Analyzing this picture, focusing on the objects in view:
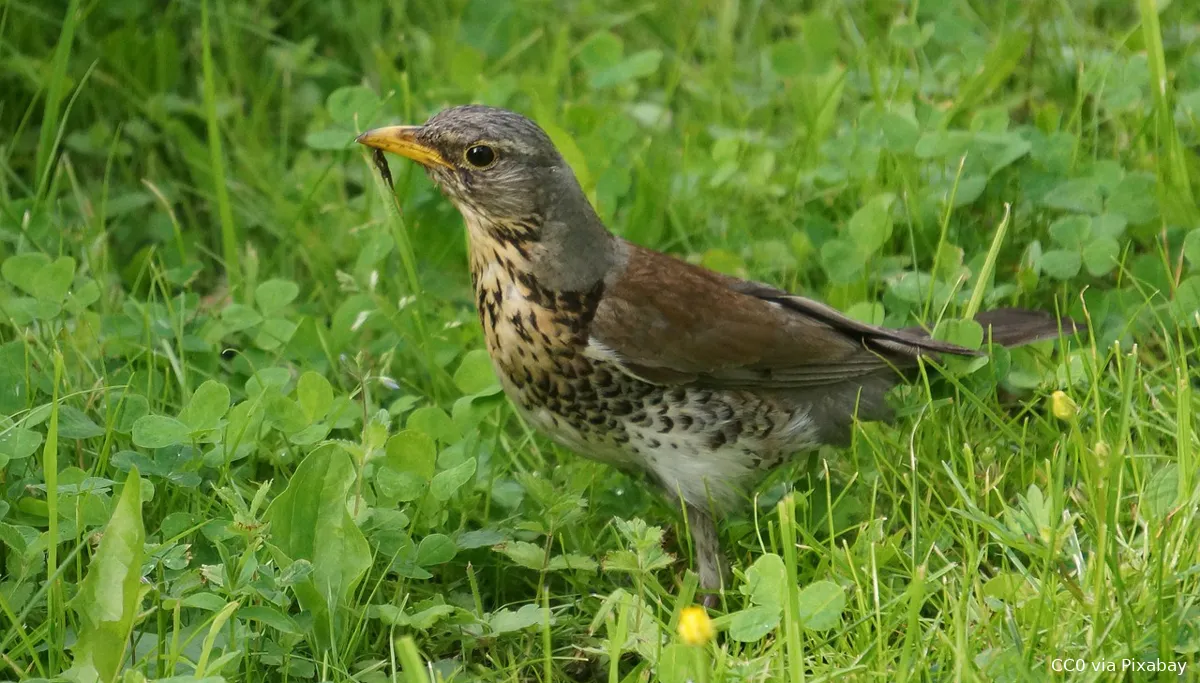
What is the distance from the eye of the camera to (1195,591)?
9.68ft

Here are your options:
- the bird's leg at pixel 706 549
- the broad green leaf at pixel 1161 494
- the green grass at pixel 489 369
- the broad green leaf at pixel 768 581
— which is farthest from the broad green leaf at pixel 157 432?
the broad green leaf at pixel 1161 494

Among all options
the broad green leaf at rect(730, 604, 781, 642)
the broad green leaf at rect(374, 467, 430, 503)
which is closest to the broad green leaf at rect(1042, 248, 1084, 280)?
the broad green leaf at rect(730, 604, 781, 642)

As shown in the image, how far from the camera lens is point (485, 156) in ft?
12.3

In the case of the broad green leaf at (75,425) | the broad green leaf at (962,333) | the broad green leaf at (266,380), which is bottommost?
the broad green leaf at (962,333)

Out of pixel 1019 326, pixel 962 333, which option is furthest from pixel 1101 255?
pixel 962 333

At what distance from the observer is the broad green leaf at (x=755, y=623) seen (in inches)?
118

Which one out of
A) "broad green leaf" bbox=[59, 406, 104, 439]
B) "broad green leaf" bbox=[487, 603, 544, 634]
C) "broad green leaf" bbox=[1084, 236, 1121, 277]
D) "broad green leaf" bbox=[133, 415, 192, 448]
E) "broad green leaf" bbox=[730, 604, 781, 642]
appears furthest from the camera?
"broad green leaf" bbox=[1084, 236, 1121, 277]

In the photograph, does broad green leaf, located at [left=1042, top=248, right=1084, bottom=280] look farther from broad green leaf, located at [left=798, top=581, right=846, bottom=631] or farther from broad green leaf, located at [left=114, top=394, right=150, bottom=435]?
broad green leaf, located at [left=114, top=394, right=150, bottom=435]

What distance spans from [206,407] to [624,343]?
1.02 m

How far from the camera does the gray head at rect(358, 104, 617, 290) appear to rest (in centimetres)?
373

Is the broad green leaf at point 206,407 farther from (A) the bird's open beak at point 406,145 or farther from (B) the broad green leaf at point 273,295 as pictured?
(B) the broad green leaf at point 273,295

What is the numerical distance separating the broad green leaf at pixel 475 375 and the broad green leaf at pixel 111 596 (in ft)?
4.73

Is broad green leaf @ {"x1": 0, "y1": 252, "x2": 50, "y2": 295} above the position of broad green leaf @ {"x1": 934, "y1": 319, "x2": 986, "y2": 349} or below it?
above

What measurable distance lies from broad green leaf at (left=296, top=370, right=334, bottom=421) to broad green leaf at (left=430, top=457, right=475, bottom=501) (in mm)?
398
